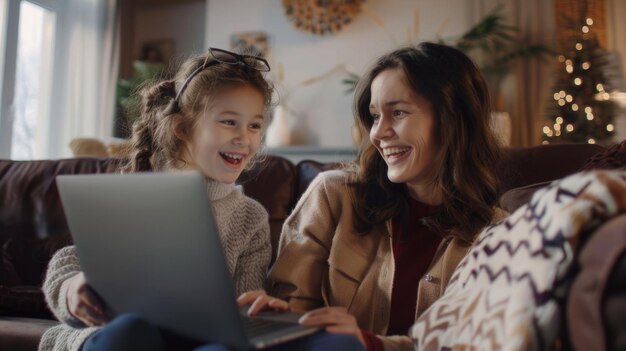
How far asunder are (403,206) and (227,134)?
1.47ft

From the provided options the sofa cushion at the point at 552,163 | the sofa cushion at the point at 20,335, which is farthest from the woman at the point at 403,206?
the sofa cushion at the point at 20,335

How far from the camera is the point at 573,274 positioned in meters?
0.75

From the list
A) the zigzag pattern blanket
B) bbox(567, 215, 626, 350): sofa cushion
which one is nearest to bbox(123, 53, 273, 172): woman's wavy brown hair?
the zigzag pattern blanket

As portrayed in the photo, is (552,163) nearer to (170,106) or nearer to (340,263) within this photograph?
(340,263)

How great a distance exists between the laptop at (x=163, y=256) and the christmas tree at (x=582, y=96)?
3.47 m

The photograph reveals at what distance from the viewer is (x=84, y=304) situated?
105 centimetres

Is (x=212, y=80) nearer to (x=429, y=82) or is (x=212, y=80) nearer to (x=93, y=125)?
(x=429, y=82)

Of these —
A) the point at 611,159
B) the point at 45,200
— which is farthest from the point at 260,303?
the point at 45,200

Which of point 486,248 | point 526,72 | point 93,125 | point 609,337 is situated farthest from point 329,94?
point 609,337

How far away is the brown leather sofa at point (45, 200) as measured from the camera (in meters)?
1.62

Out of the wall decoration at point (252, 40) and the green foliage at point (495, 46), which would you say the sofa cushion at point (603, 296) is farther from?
the wall decoration at point (252, 40)

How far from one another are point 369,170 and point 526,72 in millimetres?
3350

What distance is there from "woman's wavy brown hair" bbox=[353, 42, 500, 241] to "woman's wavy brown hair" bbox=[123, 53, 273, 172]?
0.34 metres

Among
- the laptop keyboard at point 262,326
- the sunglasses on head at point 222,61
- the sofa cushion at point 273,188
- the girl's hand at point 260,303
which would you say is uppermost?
the sunglasses on head at point 222,61
